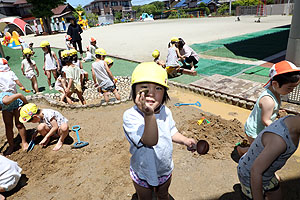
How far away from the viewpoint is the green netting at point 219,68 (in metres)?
7.86

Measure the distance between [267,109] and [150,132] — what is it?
69.7 inches

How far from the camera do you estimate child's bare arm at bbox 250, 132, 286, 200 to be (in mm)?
1504

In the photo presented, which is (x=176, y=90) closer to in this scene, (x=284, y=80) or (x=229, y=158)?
(x=229, y=158)

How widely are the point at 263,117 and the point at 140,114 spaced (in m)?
1.68

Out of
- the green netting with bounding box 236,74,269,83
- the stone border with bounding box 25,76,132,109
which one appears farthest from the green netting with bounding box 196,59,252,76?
the stone border with bounding box 25,76,132,109

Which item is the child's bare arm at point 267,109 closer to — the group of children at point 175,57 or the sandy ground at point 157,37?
the group of children at point 175,57

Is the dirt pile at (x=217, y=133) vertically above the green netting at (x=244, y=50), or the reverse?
the green netting at (x=244, y=50)

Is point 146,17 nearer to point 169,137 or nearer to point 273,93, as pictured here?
point 273,93

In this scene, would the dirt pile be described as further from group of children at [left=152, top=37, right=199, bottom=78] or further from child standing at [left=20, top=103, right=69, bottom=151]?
group of children at [left=152, top=37, right=199, bottom=78]

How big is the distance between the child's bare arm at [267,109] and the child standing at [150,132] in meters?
1.16

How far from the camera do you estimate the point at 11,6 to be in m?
44.3

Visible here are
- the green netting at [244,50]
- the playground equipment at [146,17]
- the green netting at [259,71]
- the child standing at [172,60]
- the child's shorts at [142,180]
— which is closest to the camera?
the child's shorts at [142,180]

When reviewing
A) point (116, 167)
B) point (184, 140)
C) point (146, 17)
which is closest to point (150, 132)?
point (184, 140)

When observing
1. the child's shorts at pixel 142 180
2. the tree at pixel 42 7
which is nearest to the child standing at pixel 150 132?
the child's shorts at pixel 142 180
